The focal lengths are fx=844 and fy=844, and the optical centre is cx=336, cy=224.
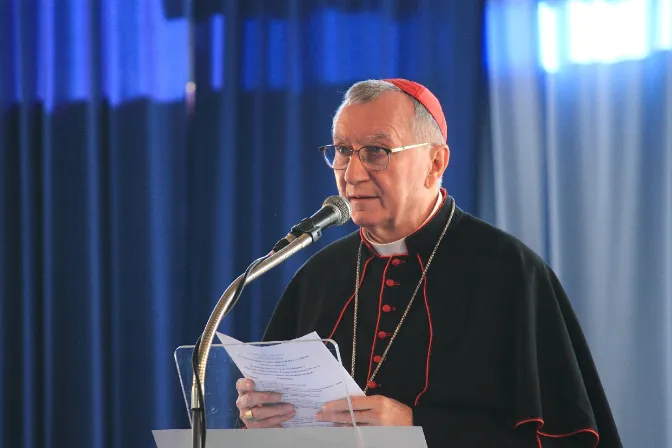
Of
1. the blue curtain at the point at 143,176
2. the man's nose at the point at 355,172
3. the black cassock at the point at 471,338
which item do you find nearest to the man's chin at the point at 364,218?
the man's nose at the point at 355,172

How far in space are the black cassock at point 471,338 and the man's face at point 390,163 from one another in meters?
0.21

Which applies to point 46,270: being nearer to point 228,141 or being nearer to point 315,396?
point 228,141

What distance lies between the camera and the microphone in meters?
1.74

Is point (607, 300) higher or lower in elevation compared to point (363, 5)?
lower

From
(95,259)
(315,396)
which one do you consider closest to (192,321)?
(95,259)

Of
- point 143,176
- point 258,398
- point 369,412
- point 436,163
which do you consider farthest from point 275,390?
point 143,176

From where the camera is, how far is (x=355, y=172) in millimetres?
2521

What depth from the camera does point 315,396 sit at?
180 centimetres

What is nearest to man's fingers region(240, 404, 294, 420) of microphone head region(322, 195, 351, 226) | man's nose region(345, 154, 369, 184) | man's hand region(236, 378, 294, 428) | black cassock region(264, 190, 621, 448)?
man's hand region(236, 378, 294, 428)

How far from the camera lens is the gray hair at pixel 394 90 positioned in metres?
2.60

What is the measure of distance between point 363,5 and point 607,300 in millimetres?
1724

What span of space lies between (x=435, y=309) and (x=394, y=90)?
0.69 meters

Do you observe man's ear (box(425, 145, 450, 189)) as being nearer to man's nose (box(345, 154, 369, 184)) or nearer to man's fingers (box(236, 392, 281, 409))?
man's nose (box(345, 154, 369, 184))

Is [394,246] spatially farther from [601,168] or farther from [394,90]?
[601,168]
